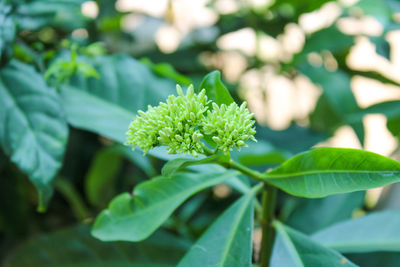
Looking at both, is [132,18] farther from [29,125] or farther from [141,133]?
Result: [141,133]

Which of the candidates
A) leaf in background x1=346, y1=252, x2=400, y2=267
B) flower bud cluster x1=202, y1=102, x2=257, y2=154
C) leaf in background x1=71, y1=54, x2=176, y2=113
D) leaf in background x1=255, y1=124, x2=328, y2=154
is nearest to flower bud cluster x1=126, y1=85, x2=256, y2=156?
flower bud cluster x1=202, y1=102, x2=257, y2=154

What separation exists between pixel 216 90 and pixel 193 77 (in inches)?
20.6

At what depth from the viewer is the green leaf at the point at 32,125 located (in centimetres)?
49

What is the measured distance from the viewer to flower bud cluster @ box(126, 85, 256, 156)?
0.35 m

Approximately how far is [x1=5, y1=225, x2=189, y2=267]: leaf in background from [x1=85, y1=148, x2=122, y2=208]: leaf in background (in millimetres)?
146

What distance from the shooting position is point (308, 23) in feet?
3.57

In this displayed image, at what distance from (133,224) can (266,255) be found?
6.7 inches

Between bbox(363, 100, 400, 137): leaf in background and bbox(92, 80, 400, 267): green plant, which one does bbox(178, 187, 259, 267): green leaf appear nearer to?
bbox(92, 80, 400, 267): green plant

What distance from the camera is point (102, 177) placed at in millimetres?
792

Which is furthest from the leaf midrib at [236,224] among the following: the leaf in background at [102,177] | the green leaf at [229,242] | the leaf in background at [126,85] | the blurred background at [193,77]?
the leaf in background at [102,177]

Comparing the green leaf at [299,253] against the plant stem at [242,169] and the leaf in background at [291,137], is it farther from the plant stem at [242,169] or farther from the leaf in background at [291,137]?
the leaf in background at [291,137]

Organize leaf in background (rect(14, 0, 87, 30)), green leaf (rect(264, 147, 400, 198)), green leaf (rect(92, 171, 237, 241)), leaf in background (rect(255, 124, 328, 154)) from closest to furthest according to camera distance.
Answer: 1. green leaf (rect(264, 147, 400, 198))
2. green leaf (rect(92, 171, 237, 241))
3. leaf in background (rect(14, 0, 87, 30))
4. leaf in background (rect(255, 124, 328, 154))

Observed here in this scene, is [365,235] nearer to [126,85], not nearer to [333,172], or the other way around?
[333,172]

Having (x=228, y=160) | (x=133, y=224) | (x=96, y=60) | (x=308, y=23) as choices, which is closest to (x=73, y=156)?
(x=96, y=60)
